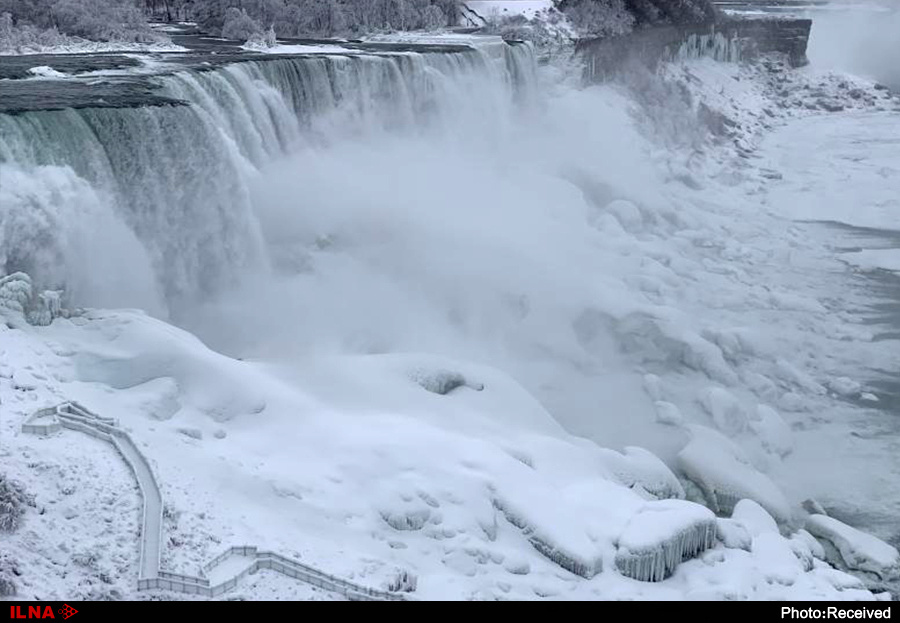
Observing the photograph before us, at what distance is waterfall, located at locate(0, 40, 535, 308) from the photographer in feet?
38.7

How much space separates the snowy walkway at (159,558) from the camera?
7.39 meters

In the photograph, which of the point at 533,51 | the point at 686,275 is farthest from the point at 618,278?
the point at 533,51

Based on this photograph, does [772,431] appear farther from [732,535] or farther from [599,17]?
[599,17]

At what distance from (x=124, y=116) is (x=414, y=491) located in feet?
25.4

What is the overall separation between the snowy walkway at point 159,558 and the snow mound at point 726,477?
5480 millimetres

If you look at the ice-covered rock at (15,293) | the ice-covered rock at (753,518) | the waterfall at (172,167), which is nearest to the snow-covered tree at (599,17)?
the waterfall at (172,167)

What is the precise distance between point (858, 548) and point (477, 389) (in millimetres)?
5023

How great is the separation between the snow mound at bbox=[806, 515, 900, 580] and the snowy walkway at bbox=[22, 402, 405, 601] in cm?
572

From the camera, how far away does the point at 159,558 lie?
7.53 meters

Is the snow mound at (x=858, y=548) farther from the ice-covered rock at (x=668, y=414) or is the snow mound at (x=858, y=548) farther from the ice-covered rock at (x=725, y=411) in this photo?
the ice-covered rock at (x=668, y=414)
